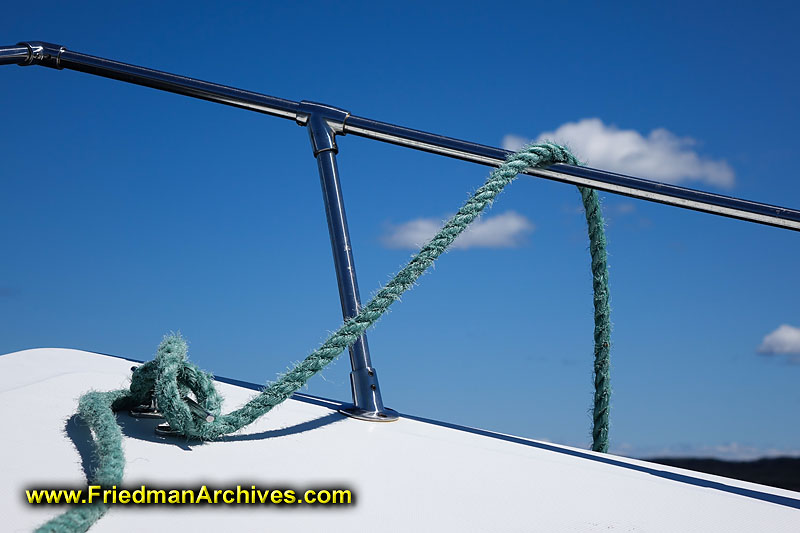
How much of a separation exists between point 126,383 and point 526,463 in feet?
3.29

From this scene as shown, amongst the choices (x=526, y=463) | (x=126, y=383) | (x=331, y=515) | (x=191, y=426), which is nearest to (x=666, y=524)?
(x=526, y=463)

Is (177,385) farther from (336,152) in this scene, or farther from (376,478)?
(336,152)

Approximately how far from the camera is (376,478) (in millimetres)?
1197

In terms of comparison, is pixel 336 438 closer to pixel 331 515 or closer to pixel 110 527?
pixel 331 515

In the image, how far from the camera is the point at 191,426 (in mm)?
1268

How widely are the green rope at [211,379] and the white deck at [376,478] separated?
0.04 metres

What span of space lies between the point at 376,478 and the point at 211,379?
1.40 feet

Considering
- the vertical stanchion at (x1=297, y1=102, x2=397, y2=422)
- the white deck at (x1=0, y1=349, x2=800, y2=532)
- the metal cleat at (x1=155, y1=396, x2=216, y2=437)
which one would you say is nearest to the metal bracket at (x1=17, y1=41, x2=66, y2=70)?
the vertical stanchion at (x1=297, y1=102, x2=397, y2=422)

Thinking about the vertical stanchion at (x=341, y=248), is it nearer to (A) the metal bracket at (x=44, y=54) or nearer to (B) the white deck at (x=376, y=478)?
(B) the white deck at (x=376, y=478)

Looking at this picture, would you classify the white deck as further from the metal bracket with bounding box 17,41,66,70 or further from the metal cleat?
the metal bracket with bounding box 17,41,66,70

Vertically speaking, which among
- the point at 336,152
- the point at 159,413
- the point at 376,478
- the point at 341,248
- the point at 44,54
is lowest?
the point at 376,478

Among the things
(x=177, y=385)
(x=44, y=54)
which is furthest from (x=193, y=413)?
(x=44, y=54)

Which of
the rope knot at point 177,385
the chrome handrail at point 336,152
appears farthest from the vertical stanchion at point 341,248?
the rope knot at point 177,385

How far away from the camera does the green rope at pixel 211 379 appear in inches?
43.7
